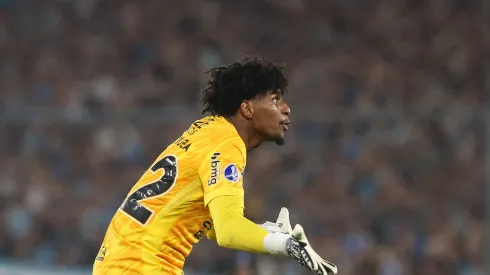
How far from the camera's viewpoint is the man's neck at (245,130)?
501cm

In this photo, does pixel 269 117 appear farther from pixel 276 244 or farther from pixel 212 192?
pixel 276 244

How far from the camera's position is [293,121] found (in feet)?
34.9

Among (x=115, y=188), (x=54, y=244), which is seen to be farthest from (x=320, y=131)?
(x=54, y=244)

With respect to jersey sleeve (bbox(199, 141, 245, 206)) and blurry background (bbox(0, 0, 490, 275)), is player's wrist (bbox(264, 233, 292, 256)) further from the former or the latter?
Result: blurry background (bbox(0, 0, 490, 275))

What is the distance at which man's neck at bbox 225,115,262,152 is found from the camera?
16.4 feet

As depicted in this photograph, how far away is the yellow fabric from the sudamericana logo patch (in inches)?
3.6

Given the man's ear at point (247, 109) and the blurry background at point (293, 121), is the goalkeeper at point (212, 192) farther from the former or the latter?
the blurry background at point (293, 121)

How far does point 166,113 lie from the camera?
37.2ft

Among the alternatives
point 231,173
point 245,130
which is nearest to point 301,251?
point 231,173

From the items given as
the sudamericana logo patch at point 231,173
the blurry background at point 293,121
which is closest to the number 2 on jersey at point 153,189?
the sudamericana logo patch at point 231,173

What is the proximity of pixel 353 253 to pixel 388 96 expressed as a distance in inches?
94.8

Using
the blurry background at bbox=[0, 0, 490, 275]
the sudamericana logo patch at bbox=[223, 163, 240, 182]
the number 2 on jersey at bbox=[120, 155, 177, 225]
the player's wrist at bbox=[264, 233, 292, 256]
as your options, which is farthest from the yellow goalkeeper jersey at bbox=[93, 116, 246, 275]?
the blurry background at bbox=[0, 0, 490, 275]

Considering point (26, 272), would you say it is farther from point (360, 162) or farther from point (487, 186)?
point (487, 186)

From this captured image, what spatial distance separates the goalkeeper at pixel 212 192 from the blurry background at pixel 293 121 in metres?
5.47
